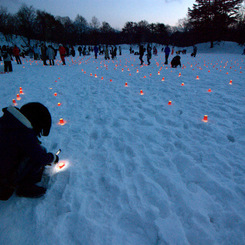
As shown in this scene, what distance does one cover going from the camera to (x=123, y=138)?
4.12m

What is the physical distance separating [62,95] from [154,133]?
5065mm

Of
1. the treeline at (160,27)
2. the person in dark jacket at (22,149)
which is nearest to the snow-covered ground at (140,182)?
the person in dark jacket at (22,149)

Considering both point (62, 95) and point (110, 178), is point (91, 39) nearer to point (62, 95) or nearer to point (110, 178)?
point (62, 95)

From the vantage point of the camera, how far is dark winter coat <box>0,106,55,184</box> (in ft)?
6.59

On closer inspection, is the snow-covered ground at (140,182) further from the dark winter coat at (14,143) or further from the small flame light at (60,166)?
the dark winter coat at (14,143)

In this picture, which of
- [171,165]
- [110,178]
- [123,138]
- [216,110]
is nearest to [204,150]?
[171,165]

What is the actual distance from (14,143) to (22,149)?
137mm

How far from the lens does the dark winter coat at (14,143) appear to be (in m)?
2.01

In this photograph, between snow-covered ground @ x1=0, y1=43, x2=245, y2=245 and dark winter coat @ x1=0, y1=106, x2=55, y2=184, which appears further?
snow-covered ground @ x1=0, y1=43, x2=245, y2=245

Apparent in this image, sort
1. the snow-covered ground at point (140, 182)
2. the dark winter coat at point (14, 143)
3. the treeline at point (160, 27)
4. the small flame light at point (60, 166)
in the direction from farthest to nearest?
the treeline at point (160, 27) → the small flame light at point (60, 166) → the snow-covered ground at point (140, 182) → the dark winter coat at point (14, 143)

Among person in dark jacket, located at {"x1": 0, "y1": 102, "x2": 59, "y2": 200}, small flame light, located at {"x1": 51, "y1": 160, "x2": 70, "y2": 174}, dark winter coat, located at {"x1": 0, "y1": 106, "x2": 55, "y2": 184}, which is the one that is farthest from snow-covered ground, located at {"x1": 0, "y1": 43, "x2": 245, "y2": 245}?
dark winter coat, located at {"x1": 0, "y1": 106, "x2": 55, "y2": 184}

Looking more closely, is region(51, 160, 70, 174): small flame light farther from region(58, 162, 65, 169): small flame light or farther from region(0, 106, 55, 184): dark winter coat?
region(0, 106, 55, 184): dark winter coat

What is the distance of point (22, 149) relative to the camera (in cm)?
219


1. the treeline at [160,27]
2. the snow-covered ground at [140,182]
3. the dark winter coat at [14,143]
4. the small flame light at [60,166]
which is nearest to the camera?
the dark winter coat at [14,143]
